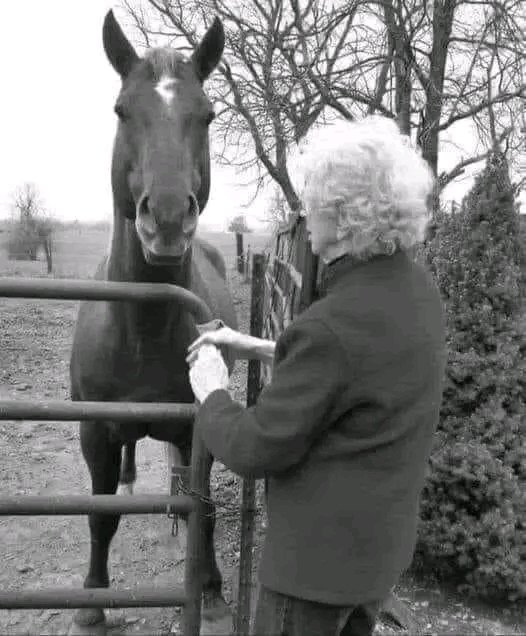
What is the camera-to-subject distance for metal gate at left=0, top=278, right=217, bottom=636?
1738 mm

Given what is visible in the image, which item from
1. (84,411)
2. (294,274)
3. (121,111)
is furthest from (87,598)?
(294,274)

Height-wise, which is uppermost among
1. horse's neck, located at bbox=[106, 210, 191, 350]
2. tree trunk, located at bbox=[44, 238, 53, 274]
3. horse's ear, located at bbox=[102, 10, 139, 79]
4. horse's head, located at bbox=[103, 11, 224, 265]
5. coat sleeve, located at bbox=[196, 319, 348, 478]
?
tree trunk, located at bbox=[44, 238, 53, 274]

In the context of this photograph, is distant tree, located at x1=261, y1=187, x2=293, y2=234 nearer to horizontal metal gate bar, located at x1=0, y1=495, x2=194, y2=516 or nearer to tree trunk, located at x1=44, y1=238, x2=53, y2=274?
tree trunk, located at x1=44, y1=238, x2=53, y2=274

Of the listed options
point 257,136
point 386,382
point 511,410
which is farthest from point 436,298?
point 257,136

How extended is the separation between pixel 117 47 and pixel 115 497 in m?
1.82

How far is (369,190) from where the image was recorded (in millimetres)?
1331

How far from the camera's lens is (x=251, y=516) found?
2.54 meters

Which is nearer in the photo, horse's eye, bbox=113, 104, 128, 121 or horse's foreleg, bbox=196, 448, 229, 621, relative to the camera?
horse's eye, bbox=113, 104, 128, 121

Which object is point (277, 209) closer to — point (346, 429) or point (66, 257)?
point (66, 257)

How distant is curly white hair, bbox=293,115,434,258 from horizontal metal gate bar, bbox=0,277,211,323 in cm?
58

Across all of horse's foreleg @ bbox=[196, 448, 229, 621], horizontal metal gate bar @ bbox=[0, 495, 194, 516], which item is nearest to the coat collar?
horizontal metal gate bar @ bbox=[0, 495, 194, 516]

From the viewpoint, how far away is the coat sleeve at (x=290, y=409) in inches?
48.3

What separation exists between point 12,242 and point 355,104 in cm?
1092

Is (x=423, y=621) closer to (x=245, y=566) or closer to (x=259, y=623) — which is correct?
(x=245, y=566)
